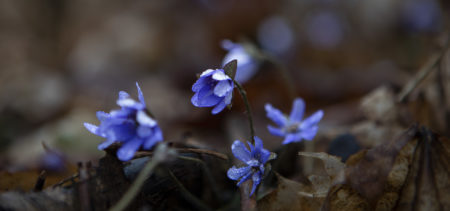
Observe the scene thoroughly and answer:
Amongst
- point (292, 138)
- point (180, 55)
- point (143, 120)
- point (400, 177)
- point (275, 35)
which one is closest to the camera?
point (143, 120)

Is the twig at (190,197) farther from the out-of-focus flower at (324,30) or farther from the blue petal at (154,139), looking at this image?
the out-of-focus flower at (324,30)

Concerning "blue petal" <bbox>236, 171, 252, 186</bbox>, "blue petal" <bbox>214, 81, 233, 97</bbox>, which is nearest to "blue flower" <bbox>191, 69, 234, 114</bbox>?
"blue petal" <bbox>214, 81, 233, 97</bbox>

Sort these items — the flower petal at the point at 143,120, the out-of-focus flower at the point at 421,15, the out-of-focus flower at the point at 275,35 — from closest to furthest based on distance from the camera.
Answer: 1. the flower petal at the point at 143,120
2. the out-of-focus flower at the point at 421,15
3. the out-of-focus flower at the point at 275,35

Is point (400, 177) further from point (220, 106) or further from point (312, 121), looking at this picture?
point (220, 106)

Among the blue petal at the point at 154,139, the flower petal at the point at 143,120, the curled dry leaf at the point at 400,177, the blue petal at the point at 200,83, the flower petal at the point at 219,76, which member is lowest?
the curled dry leaf at the point at 400,177

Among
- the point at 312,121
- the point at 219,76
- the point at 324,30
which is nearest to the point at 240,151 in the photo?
the point at 219,76

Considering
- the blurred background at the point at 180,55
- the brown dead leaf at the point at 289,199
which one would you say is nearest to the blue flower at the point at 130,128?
the brown dead leaf at the point at 289,199

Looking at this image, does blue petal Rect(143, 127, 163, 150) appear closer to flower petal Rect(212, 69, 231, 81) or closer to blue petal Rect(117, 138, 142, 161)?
blue petal Rect(117, 138, 142, 161)
